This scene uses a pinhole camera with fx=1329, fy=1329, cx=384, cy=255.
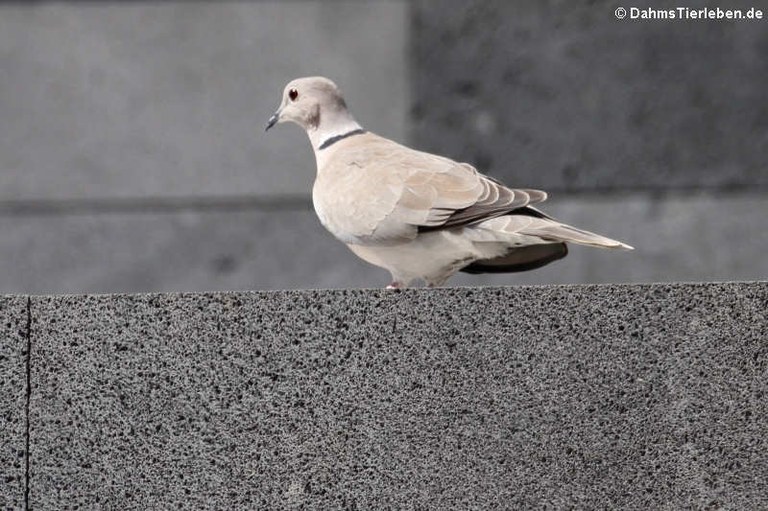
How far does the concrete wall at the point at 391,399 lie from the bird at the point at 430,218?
0.33m

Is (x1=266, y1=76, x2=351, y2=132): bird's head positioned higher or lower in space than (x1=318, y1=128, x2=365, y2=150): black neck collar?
higher

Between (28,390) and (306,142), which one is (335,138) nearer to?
(28,390)

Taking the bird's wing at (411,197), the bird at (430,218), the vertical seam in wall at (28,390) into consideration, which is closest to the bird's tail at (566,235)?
the bird at (430,218)

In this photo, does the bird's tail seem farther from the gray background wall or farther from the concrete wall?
the gray background wall

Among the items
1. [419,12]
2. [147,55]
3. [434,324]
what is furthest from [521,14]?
[434,324]

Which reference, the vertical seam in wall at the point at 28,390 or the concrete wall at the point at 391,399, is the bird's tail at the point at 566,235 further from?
the vertical seam in wall at the point at 28,390

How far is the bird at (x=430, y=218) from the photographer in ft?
14.8

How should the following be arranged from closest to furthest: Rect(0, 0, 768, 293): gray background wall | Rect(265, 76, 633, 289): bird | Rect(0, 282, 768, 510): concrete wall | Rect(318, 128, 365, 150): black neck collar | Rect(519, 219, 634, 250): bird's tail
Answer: Rect(0, 282, 768, 510): concrete wall
Rect(519, 219, 634, 250): bird's tail
Rect(265, 76, 633, 289): bird
Rect(318, 128, 365, 150): black neck collar
Rect(0, 0, 768, 293): gray background wall

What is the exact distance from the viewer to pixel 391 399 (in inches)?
167

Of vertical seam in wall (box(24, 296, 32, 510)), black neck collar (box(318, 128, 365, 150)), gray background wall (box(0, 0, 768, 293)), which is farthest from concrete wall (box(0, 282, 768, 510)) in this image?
gray background wall (box(0, 0, 768, 293))

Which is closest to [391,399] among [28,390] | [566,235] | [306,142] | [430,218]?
[430,218]

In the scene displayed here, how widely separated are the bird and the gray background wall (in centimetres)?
316

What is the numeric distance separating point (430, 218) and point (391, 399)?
65 centimetres

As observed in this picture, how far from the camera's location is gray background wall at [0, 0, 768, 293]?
311 inches
